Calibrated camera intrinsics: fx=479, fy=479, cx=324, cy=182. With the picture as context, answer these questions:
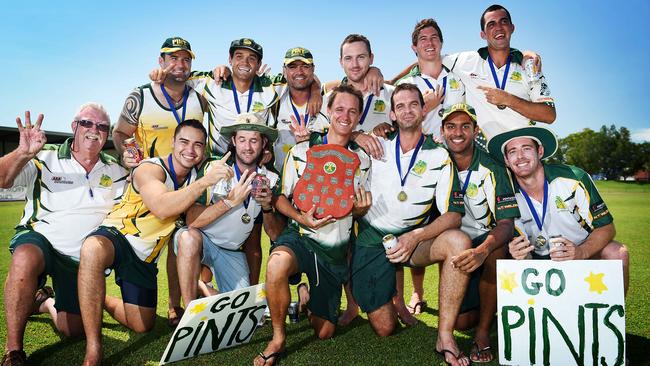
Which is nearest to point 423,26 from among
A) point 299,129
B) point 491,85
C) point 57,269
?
point 491,85

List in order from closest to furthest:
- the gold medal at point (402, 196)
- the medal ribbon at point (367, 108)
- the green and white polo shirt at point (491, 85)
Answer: the gold medal at point (402, 196)
the green and white polo shirt at point (491, 85)
the medal ribbon at point (367, 108)

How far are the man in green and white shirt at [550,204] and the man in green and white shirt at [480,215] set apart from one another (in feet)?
0.52

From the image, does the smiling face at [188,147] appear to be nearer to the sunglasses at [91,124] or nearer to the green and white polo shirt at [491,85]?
the sunglasses at [91,124]

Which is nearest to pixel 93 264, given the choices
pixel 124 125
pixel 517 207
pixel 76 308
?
pixel 76 308

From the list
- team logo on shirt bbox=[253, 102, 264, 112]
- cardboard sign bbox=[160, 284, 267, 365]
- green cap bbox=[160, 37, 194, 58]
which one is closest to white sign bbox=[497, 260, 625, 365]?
cardboard sign bbox=[160, 284, 267, 365]

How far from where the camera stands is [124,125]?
5.43 m

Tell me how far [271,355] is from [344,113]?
2.24 metres

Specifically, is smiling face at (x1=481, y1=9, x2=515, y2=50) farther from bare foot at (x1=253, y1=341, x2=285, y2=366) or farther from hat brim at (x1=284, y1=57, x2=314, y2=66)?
bare foot at (x1=253, y1=341, x2=285, y2=366)

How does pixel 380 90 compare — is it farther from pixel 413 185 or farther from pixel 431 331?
pixel 431 331

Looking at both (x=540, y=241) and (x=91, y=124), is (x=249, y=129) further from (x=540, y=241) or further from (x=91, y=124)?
(x=540, y=241)

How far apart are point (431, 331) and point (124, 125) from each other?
3979 millimetres

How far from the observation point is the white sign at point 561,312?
355 centimetres

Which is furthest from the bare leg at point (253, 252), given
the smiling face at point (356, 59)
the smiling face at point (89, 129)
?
the smiling face at point (356, 59)

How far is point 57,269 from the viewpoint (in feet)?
14.2
